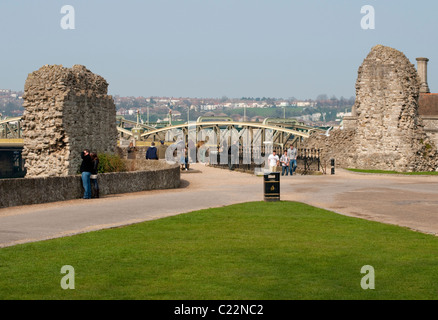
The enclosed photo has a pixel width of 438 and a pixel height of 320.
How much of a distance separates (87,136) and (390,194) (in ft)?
40.9

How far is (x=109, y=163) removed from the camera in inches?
1168

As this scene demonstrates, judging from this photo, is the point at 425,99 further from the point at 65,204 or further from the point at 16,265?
the point at 16,265

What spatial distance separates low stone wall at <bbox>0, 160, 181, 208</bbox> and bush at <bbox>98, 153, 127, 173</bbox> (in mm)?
2831

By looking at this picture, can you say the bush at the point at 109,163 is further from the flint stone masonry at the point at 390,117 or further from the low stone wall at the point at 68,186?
the flint stone masonry at the point at 390,117

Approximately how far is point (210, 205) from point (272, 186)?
1.98 m

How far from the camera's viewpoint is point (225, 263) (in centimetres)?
1053

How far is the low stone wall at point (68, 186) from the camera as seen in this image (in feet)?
63.7

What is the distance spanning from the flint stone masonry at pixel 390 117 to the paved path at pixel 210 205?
11.1 metres

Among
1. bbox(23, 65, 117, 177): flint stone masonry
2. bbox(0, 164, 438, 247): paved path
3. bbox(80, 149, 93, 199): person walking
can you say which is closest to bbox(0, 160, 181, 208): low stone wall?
bbox(80, 149, 93, 199): person walking

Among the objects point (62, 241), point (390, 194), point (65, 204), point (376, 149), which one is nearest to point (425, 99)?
point (376, 149)

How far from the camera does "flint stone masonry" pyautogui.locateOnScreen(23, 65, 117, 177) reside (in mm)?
27562

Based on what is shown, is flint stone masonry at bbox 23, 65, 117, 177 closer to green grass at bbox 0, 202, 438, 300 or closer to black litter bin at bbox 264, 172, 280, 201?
black litter bin at bbox 264, 172, 280, 201

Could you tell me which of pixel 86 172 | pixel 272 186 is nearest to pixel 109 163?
pixel 86 172

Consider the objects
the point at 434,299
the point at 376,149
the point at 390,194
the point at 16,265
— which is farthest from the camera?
the point at 376,149
